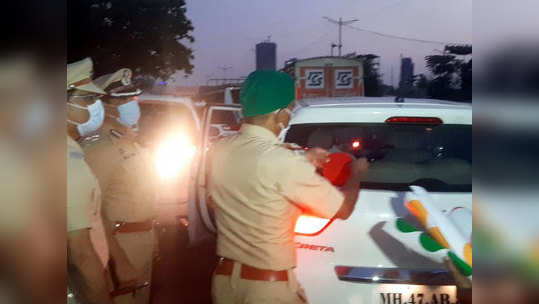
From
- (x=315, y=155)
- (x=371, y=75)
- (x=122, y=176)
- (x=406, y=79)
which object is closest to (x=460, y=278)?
(x=315, y=155)

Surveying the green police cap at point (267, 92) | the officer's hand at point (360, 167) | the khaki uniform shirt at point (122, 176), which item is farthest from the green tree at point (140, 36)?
the officer's hand at point (360, 167)

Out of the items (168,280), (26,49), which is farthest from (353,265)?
(168,280)

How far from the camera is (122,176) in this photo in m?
3.44

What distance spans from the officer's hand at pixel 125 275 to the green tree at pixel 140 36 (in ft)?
24.3

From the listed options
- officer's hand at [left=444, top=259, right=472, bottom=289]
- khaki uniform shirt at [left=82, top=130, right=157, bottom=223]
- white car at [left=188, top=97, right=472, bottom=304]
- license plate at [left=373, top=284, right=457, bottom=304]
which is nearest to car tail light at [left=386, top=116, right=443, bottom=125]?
white car at [left=188, top=97, right=472, bottom=304]

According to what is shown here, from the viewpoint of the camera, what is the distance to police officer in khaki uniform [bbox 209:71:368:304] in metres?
2.35

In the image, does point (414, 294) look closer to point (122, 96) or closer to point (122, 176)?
point (122, 176)

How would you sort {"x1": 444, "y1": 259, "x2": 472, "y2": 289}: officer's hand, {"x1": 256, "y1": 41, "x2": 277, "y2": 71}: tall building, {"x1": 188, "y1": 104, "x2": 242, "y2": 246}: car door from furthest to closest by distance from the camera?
{"x1": 188, "y1": 104, "x2": 242, "y2": 246}: car door
{"x1": 256, "y1": 41, "x2": 277, "y2": 71}: tall building
{"x1": 444, "y1": 259, "x2": 472, "y2": 289}: officer's hand

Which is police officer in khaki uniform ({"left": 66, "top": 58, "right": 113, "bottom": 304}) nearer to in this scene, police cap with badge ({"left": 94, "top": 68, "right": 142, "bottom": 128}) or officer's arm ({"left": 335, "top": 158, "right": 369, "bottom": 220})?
police cap with badge ({"left": 94, "top": 68, "right": 142, "bottom": 128})

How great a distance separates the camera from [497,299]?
171 cm

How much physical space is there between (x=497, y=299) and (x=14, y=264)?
154cm

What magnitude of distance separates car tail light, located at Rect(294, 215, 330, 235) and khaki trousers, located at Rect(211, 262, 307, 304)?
0.48 m

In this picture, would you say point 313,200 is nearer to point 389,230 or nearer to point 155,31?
point 389,230

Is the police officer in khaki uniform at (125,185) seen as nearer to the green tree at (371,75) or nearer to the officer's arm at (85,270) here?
the officer's arm at (85,270)
